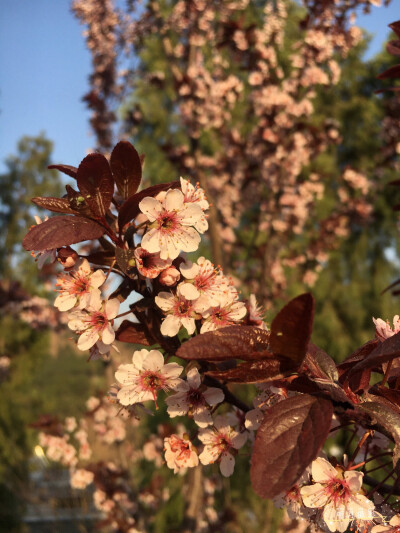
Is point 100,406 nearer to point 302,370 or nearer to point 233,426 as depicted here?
point 233,426

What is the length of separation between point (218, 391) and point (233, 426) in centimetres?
12

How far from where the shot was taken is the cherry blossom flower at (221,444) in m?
0.71

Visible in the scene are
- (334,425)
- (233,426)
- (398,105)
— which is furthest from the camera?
(398,105)

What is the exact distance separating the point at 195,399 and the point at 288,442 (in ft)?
0.67

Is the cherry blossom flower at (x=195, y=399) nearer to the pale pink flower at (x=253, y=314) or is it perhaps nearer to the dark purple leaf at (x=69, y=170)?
the pale pink flower at (x=253, y=314)

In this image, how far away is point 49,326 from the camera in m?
→ 4.43

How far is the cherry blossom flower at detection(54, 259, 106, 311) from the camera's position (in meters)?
0.69

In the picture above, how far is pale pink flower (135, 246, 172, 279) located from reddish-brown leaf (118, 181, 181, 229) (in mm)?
60

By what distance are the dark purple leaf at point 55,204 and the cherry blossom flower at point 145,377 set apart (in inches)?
9.8

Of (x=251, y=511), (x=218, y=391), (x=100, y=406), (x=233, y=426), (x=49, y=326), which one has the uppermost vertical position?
(x=218, y=391)

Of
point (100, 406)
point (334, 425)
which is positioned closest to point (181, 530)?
point (100, 406)

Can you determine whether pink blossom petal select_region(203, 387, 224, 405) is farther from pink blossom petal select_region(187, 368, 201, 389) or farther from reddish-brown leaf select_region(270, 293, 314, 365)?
reddish-brown leaf select_region(270, 293, 314, 365)

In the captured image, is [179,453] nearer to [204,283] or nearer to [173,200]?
[204,283]

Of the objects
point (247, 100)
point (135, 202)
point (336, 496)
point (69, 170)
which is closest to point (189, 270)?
point (135, 202)
